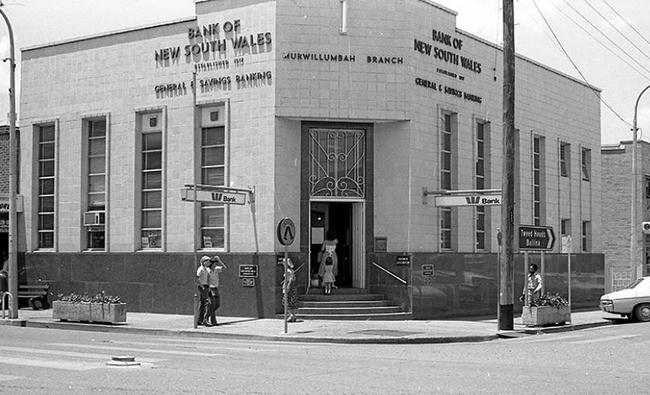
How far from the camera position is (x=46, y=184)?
31.8 meters

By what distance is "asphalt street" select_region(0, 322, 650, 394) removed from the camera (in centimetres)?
1247

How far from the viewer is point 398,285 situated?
27.2 m

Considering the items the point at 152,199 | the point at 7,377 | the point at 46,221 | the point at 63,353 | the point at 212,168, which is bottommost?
the point at 63,353

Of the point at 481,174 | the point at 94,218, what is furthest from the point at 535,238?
the point at 94,218

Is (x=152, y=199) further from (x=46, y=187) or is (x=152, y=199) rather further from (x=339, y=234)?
(x=339, y=234)

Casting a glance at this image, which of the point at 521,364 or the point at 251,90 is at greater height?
the point at 251,90

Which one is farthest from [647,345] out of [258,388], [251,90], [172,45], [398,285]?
[172,45]

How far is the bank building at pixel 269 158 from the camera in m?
26.8

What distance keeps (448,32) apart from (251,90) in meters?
6.82

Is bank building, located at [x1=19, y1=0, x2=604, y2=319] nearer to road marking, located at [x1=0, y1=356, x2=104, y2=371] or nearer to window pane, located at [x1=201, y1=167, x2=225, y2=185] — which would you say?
window pane, located at [x1=201, y1=167, x2=225, y2=185]

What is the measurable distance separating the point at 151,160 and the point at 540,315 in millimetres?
12609

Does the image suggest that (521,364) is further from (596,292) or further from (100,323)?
(596,292)

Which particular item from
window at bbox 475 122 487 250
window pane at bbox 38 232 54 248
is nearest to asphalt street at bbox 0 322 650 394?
window pane at bbox 38 232 54 248

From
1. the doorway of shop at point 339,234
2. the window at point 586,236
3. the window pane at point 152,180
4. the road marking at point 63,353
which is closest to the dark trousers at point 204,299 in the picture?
the doorway of shop at point 339,234
